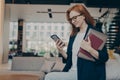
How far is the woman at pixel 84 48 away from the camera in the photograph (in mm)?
1769

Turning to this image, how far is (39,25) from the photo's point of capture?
2267 cm

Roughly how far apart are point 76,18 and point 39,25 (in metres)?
20.9

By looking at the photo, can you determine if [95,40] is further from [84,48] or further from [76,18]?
[76,18]

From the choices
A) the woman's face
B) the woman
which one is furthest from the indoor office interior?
the woman's face

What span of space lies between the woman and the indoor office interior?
4.63 feet

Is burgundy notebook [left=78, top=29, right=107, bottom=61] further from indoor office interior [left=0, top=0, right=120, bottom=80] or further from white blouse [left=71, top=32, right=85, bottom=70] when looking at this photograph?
indoor office interior [left=0, top=0, right=120, bottom=80]

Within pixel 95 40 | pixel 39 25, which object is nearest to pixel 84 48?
pixel 95 40

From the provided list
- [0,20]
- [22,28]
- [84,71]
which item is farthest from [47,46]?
[84,71]

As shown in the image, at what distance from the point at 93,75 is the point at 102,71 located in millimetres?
65

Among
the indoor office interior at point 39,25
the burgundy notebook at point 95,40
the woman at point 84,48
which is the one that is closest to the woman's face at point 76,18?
the woman at point 84,48

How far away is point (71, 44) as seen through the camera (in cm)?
204

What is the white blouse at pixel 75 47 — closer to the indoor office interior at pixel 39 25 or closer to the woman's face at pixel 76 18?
the woman's face at pixel 76 18

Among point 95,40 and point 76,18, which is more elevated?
point 76,18

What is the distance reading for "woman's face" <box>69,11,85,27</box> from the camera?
187 centimetres
